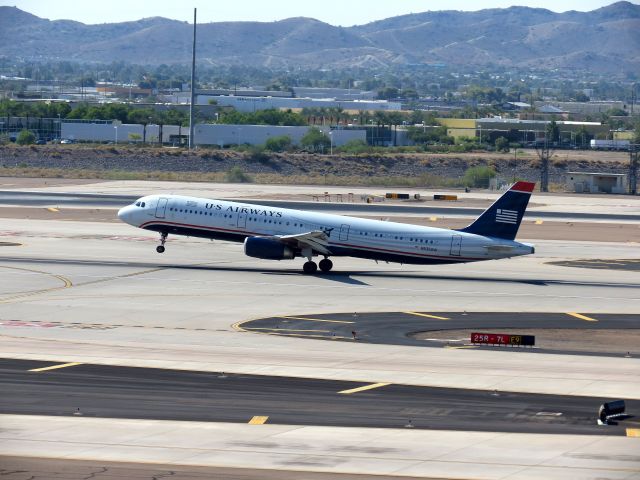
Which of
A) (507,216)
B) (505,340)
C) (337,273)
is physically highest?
(507,216)

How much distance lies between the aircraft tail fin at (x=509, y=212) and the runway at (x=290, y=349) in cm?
338

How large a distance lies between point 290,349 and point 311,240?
933 inches

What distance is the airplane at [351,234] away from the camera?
72.9m

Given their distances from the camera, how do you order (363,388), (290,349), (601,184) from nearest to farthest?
(363,388) < (290,349) < (601,184)

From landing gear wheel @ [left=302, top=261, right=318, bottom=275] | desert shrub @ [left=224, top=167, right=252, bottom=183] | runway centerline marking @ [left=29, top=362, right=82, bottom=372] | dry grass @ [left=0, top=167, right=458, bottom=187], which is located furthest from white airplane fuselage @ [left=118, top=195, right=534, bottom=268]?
desert shrub @ [left=224, top=167, right=252, bottom=183]

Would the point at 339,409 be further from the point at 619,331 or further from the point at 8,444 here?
the point at 619,331

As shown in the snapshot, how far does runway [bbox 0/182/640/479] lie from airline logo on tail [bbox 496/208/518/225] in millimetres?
4025

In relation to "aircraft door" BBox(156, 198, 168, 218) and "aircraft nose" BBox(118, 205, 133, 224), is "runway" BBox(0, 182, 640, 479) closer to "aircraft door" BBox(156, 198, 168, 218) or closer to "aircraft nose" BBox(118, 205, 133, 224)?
"aircraft nose" BBox(118, 205, 133, 224)

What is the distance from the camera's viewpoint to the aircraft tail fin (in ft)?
239

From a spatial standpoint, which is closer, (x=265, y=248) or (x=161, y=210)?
(x=265, y=248)

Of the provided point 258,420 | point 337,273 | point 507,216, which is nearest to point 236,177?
point 337,273

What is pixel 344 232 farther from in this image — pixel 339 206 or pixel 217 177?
pixel 217 177

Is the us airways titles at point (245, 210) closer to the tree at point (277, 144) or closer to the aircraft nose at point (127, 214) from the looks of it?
the aircraft nose at point (127, 214)

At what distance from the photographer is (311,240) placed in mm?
74000
